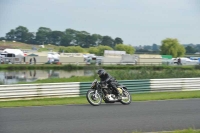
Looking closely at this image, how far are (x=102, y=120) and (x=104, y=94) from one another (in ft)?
14.4

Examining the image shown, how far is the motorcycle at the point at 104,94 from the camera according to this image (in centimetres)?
1459

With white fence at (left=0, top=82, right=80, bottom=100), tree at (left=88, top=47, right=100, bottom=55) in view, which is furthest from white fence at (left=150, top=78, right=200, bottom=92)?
tree at (left=88, top=47, right=100, bottom=55)

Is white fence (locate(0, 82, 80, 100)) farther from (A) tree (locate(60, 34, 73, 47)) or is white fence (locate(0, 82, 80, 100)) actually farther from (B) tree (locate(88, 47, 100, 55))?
(B) tree (locate(88, 47, 100, 55))

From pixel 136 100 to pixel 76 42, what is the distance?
2252 inches

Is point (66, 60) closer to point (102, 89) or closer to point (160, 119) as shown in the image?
point (102, 89)

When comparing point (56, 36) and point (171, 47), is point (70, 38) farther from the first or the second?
point (171, 47)

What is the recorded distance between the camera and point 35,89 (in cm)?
1728

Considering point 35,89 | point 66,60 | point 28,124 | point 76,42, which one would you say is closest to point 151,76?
point 35,89

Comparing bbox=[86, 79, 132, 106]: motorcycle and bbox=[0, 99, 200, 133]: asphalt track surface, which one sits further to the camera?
bbox=[86, 79, 132, 106]: motorcycle

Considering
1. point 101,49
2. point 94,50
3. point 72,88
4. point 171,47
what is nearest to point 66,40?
point 101,49

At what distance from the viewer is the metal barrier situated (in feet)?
55.3

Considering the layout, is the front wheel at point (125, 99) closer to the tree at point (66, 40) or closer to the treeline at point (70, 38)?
the treeline at point (70, 38)

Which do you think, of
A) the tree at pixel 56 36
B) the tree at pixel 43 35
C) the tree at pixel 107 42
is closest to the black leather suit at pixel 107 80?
the tree at pixel 43 35

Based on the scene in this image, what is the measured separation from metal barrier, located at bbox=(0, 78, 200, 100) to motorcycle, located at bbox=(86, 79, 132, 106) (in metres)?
3.36
